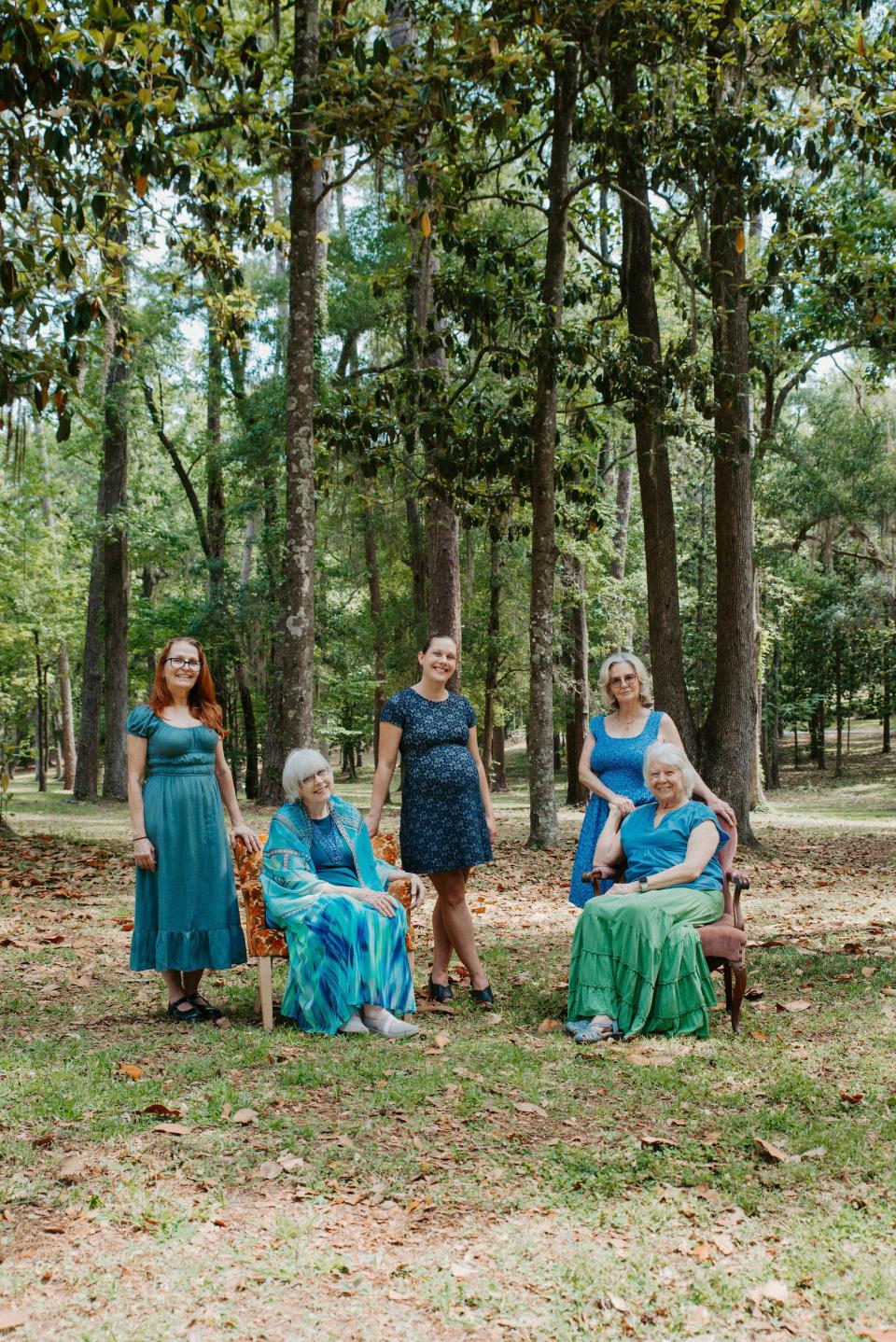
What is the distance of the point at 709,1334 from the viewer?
2.80m

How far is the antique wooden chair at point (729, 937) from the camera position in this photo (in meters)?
5.36

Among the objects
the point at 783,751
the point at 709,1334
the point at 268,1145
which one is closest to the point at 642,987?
the point at 268,1145

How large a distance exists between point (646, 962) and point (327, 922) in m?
1.53

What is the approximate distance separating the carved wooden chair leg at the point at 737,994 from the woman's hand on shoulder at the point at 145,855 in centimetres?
288

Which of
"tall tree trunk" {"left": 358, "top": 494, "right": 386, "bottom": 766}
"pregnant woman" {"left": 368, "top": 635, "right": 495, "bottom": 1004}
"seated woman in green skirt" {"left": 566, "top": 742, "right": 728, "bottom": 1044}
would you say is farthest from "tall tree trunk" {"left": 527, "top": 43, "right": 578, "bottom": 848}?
"tall tree trunk" {"left": 358, "top": 494, "right": 386, "bottom": 766}

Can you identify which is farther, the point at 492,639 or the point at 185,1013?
the point at 492,639

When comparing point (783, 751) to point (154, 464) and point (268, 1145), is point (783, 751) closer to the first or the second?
point (154, 464)

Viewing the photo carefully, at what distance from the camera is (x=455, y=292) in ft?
36.6

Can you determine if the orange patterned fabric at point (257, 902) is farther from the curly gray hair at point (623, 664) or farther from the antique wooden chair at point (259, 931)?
the curly gray hair at point (623, 664)

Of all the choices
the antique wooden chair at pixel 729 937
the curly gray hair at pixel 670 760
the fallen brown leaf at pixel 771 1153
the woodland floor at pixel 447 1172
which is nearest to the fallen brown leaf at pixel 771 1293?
the woodland floor at pixel 447 1172

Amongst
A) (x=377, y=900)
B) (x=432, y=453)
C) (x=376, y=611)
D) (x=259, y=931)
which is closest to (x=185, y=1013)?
(x=259, y=931)

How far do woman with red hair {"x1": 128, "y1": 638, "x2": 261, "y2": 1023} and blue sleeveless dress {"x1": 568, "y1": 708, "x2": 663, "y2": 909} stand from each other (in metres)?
1.89

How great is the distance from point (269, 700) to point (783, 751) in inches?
1128

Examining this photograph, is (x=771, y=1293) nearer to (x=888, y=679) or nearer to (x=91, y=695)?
→ (x=91, y=695)
